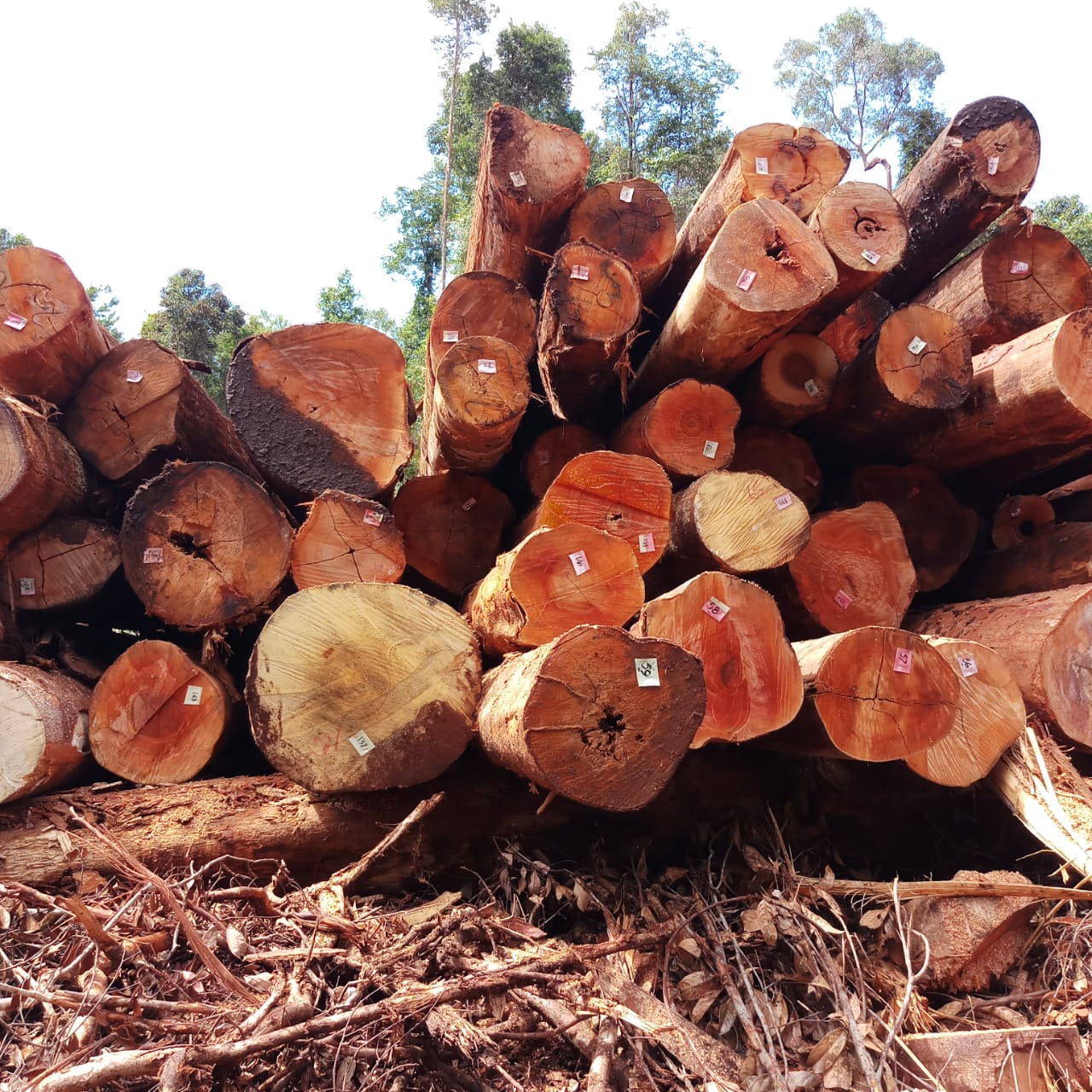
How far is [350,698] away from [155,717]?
43.2 inches

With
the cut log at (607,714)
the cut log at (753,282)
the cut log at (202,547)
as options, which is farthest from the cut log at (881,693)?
the cut log at (202,547)

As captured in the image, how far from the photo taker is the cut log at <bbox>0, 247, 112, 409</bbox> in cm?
345

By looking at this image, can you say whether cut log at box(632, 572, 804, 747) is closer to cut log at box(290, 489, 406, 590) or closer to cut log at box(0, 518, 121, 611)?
cut log at box(290, 489, 406, 590)

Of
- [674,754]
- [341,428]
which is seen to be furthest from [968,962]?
[341,428]

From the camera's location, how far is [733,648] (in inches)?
98.3

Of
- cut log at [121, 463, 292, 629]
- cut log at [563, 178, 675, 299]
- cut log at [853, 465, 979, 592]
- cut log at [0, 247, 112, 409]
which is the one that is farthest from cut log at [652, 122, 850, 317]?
cut log at [0, 247, 112, 409]

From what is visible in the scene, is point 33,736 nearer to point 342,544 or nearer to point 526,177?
point 342,544

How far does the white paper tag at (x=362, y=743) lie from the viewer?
2531 millimetres

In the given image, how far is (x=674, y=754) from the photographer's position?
2.09 m

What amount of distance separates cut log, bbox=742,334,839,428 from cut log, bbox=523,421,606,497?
0.88 m

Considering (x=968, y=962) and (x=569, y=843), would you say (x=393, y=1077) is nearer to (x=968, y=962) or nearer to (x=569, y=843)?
(x=569, y=843)

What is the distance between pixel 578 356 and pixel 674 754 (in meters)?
2.00

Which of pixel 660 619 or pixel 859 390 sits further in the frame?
pixel 859 390

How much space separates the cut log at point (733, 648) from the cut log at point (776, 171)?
2.22 meters
